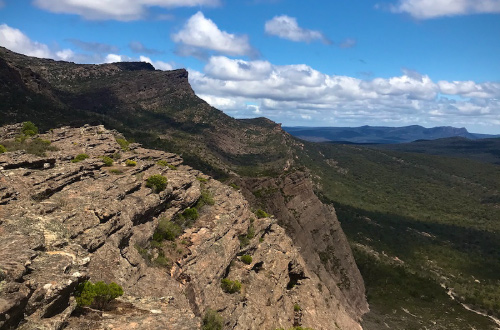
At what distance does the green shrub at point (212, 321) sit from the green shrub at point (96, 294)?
6.21 meters

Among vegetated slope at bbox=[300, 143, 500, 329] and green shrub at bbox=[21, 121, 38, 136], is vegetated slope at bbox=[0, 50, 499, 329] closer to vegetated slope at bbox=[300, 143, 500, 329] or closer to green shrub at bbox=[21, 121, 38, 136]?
vegetated slope at bbox=[300, 143, 500, 329]

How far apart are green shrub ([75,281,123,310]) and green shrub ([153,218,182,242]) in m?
9.99

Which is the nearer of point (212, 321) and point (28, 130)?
point (212, 321)

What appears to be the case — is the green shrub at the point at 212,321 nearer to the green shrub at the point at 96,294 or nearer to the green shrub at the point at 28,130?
the green shrub at the point at 96,294

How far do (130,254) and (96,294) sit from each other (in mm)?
6033

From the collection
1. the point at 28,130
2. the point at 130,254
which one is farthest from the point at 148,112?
the point at 130,254

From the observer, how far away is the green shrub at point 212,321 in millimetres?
20325

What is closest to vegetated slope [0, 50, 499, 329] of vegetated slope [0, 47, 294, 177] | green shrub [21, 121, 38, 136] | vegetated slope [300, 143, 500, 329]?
vegetated slope [300, 143, 500, 329]

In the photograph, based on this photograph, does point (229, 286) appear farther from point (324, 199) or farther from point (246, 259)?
point (324, 199)

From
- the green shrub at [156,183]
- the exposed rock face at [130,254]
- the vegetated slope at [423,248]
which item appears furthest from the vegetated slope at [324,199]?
the green shrub at [156,183]

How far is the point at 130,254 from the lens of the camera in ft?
71.1

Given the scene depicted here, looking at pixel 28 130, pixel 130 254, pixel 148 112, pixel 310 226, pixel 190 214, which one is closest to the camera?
pixel 130 254

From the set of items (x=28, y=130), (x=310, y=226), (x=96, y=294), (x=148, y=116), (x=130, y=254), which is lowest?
(x=310, y=226)

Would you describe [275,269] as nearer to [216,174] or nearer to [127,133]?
[216,174]
